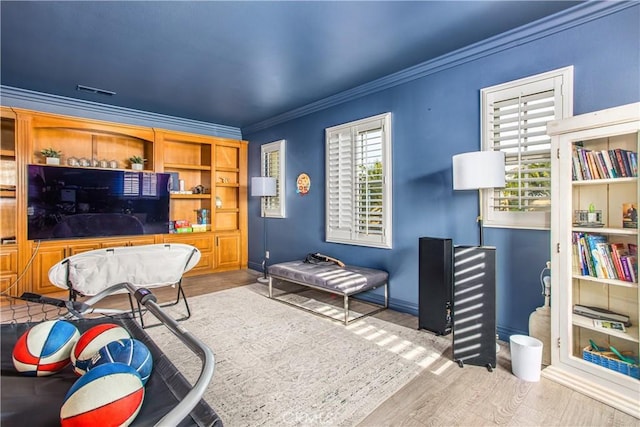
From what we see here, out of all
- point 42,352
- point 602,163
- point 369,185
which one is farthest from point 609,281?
point 42,352

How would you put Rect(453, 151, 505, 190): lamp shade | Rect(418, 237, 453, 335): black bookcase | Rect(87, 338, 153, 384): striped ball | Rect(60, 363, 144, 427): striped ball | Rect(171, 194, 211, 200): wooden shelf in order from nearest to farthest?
1. Rect(60, 363, 144, 427): striped ball
2. Rect(87, 338, 153, 384): striped ball
3. Rect(453, 151, 505, 190): lamp shade
4. Rect(418, 237, 453, 335): black bookcase
5. Rect(171, 194, 211, 200): wooden shelf

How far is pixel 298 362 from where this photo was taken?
2467 mm

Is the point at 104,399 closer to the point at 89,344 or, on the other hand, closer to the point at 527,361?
the point at 89,344

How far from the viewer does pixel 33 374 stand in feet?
4.23

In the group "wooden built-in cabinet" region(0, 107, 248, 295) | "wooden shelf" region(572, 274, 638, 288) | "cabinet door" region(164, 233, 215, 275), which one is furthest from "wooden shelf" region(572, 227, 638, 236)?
"wooden built-in cabinet" region(0, 107, 248, 295)

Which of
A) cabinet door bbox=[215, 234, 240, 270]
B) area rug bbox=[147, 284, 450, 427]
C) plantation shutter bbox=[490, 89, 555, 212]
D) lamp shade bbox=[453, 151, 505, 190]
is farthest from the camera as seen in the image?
cabinet door bbox=[215, 234, 240, 270]

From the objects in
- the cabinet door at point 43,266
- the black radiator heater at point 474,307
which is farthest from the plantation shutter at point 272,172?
the black radiator heater at point 474,307

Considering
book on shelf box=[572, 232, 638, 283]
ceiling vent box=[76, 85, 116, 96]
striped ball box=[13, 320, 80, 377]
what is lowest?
striped ball box=[13, 320, 80, 377]

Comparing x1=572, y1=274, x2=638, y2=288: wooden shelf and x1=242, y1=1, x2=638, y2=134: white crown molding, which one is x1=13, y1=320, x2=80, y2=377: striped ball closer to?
x1=572, y1=274, x2=638, y2=288: wooden shelf

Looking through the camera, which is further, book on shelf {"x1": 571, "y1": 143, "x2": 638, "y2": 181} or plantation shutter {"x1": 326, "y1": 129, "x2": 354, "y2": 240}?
plantation shutter {"x1": 326, "y1": 129, "x2": 354, "y2": 240}

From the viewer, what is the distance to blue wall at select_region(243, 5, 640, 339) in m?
2.34

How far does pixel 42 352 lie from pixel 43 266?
3.79 m

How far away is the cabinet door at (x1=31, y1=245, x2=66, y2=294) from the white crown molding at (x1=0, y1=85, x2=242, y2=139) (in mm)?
1908

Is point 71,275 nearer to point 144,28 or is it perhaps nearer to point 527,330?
point 144,28
